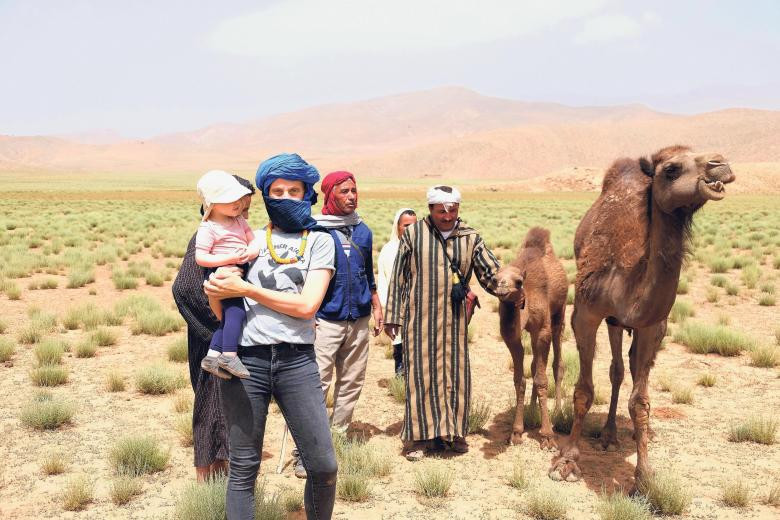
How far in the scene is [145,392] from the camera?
7348 mm

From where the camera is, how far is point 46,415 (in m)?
6.12

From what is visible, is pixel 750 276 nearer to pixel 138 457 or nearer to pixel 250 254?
pixel 138 457

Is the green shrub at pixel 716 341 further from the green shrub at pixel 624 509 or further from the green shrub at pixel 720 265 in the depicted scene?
the green shrub at pixel 720 265

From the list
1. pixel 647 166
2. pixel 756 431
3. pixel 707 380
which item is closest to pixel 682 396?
pixel 707 380

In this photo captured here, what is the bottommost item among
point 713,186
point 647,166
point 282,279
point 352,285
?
point 352,285

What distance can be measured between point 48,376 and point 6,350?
4.94ft

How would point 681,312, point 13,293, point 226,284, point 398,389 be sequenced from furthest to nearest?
point 13,293, point 681,312, point 398,389, point 226,284

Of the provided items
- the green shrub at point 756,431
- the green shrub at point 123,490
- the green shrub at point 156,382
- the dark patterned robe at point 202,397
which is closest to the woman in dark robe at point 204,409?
the dark patterned robe at point 202,397

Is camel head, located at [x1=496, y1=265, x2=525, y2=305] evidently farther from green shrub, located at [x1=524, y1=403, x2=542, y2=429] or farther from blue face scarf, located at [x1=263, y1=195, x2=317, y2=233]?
blue face scarf, located at [x1=263, y1=195, x2=317, y2=233]

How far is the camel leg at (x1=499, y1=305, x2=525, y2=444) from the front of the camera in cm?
568

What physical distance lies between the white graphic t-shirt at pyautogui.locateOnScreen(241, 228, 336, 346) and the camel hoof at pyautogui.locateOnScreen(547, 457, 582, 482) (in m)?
2.85

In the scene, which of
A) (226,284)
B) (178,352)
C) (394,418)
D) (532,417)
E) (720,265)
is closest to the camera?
(226,284)

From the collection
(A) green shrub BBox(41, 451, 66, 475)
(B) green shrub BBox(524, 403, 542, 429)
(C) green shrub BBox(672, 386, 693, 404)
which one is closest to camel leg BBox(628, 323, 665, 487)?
(B) green shrub BBox(524, 403, 542, 429)

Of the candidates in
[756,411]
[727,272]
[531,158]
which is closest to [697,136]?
[531,158]
